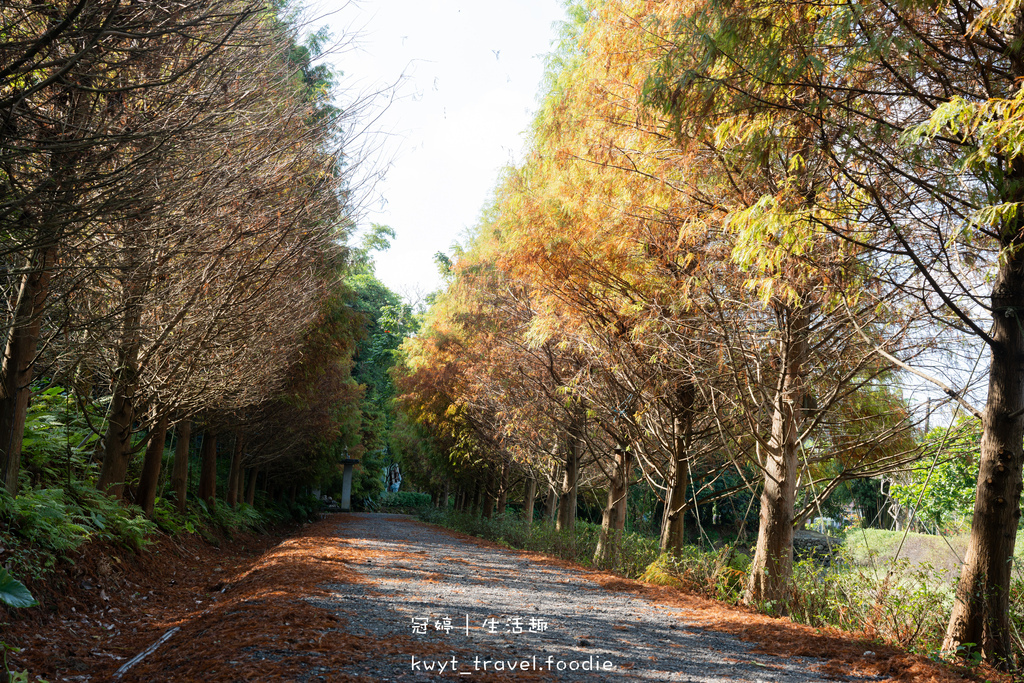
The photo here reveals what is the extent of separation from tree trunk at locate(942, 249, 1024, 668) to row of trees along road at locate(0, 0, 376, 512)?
538 cm

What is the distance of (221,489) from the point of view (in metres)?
→ 22.2

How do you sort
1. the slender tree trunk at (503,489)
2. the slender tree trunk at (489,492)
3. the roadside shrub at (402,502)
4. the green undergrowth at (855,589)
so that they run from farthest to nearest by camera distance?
the roadside shrub at (402,502)
the slender tree trunk at (489,492)
the slender tree trunk at (503,489)
the green undergrowth at (855,589)

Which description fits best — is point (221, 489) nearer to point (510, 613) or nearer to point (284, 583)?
point (284, 583)

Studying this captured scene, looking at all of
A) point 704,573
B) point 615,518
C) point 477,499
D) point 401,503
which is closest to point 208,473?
point 615,518

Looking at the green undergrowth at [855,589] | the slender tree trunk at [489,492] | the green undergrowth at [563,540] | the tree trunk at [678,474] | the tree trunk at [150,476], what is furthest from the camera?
the slender tree trunk at [489,492]

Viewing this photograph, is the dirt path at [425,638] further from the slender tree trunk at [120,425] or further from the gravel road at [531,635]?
the slender tree trunk at [120,425]

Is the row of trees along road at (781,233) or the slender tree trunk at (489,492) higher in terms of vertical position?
the row of trees along road at (781,233)

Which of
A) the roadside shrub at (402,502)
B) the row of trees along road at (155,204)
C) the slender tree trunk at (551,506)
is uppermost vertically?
the row of trees along road at (155,204)

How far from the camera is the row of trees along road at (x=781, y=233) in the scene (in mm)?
4461

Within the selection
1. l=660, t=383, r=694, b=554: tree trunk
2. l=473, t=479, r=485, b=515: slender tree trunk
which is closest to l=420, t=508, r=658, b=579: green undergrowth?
l=660, t=383, r=694, b=554: tree trunk

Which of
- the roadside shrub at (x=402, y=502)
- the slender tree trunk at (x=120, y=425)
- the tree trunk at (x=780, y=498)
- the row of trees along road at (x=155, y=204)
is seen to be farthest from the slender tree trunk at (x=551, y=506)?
the roadside shrub at (x=402, y=502)

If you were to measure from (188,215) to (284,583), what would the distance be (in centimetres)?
369

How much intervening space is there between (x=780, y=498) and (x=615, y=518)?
5560 millimetres

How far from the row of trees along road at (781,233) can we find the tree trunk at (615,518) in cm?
6
